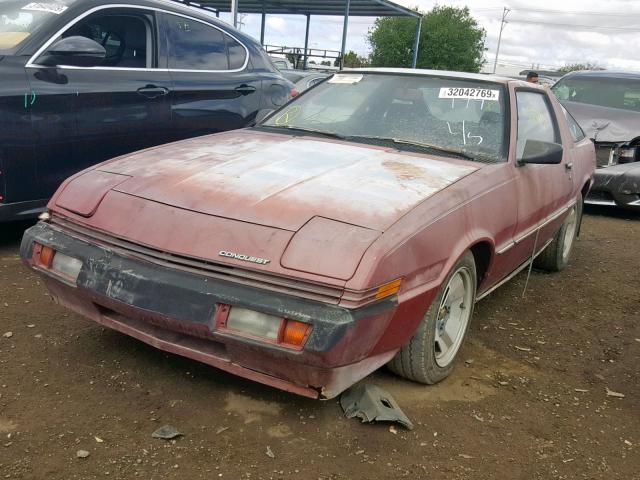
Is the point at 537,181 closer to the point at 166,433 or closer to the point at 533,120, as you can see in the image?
the point at 533,120

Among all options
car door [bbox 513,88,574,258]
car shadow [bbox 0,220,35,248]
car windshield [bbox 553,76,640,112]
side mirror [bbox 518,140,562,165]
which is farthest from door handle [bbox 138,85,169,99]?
car windshield [bbox 553,76,640,112]

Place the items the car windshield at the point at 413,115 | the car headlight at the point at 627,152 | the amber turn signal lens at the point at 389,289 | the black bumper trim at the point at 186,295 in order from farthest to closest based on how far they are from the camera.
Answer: the car headlight at the point at 627,152 → the car windshield at the point at 413,115 → the amber turn signal lens at the point at 389,289 → the black bumper trim at the point at 186,295

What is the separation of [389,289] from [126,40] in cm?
352

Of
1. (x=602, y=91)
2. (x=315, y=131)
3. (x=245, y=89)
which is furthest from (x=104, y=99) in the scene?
(x=602, y=91)

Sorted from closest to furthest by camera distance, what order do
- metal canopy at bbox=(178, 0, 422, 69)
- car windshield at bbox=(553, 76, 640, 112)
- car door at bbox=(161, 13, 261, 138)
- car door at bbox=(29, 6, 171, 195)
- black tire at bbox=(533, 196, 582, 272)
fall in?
car door at bbox=(29, 6, 171, 195) → black tire at bbox=(533, 196, 582, 272) → car door at bbox=(161, 13, 261, 138) → car windshield at bbox=(553, 76, 640, 112) → metal canopy at bbox=(178, 0, 422, 69)

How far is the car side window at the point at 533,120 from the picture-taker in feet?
12.4

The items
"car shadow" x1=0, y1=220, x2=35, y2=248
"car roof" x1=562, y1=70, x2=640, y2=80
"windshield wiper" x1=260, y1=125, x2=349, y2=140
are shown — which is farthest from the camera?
"car roof" x1=562, y1=70, x2=640, y2=80

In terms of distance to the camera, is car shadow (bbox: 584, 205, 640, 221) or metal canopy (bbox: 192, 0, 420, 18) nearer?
car shadow (bbox: 584, 205, 640, 221)

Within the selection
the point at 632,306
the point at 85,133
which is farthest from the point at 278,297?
the point at 632,306

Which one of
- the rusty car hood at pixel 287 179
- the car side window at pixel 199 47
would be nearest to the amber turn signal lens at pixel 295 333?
the rusty car hood at pixel 287 179

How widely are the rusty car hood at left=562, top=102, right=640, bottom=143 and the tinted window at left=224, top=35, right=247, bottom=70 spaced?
393 cm

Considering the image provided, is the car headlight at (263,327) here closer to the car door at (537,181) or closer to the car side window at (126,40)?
the car door at (537,181)

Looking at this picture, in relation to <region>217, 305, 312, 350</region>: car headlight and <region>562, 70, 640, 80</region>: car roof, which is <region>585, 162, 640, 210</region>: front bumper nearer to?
<region>562, 70, 640, 80</region>: car roof

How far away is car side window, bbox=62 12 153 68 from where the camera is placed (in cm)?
473
